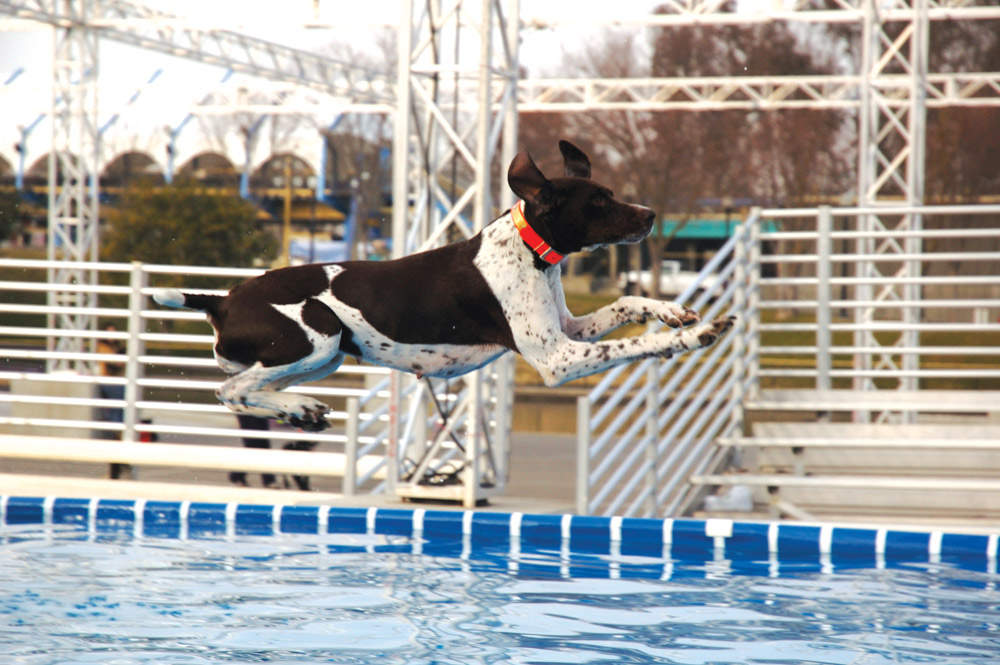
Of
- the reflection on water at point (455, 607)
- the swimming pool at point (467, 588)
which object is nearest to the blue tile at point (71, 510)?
the swimming pool at point (467, 588)

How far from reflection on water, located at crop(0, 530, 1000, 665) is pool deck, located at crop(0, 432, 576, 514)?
1017 millimetres

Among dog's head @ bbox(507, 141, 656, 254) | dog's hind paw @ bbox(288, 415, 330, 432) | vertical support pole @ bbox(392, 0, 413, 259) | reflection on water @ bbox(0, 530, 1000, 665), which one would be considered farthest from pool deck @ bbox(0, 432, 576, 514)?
dog's head @ bbox(507, 141, 656, 254)

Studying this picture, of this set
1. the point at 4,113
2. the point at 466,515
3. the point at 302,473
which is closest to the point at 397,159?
the point at 466,515

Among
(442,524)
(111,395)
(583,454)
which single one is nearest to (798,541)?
(583,454)

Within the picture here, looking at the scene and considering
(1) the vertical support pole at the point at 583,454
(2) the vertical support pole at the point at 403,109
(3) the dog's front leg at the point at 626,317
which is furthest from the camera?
(2) the vertical support pole at the point at 403,109

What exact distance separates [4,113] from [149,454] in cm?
2494

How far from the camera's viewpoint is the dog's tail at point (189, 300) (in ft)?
11.5

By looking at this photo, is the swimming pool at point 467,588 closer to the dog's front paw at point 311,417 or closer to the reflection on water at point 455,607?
the reflection on water at point 455,607

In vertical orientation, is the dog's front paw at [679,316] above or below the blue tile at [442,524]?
above

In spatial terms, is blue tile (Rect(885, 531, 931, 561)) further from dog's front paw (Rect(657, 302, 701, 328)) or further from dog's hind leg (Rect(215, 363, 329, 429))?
dog's hind leg (Rect(215, 363, 329, 429))

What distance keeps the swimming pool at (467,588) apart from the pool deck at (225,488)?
1.37ft

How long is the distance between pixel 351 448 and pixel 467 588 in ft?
8.82

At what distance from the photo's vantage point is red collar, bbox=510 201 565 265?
3363 mm

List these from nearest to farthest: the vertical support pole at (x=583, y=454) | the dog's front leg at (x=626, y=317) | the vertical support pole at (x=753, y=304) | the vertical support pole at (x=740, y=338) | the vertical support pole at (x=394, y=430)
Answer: the dog's front leg at (x=626, y=317) < the vertical support pole at (x=583, y=454) < the vertical support pole at (x=394, y=430) < the vertical support pole at (x=740, y=338) < the vertical support pole at (x=753, y=304)
